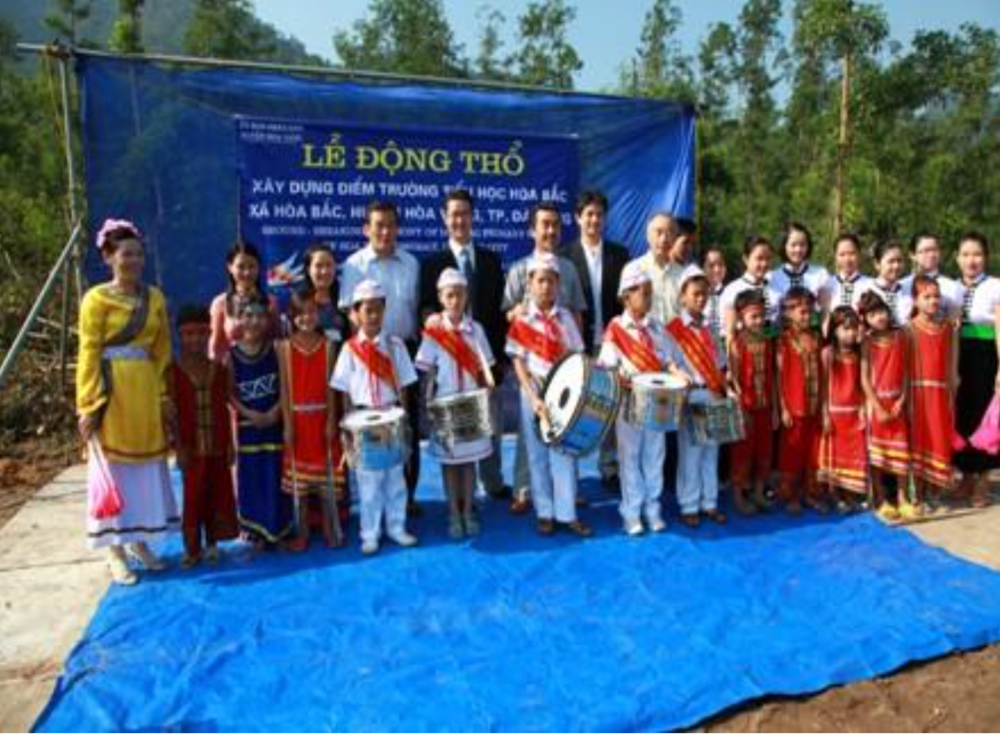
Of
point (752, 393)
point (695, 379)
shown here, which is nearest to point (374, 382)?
point (695, 379)

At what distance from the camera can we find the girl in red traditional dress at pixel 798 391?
204 inches

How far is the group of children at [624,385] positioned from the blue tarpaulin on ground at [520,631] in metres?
0.31

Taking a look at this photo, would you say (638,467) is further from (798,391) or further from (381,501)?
(381,501)

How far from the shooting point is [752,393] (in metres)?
5.20

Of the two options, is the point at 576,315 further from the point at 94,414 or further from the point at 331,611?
the point at 94,414

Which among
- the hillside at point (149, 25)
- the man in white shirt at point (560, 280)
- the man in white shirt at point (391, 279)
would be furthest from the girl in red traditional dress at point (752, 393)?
→ the hillside at point (149, 25)

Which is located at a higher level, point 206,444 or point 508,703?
point 206,444

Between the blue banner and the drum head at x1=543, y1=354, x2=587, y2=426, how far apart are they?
8.19ft

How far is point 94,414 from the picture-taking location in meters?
4.14

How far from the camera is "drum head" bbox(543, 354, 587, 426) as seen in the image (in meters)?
4.27

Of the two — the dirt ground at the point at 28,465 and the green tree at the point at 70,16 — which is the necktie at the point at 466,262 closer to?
the dirt ground at the point at 28,465

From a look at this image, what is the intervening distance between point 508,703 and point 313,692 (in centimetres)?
79

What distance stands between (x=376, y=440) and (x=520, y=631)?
1.27 m

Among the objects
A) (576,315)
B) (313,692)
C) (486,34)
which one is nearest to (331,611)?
(313,692)
